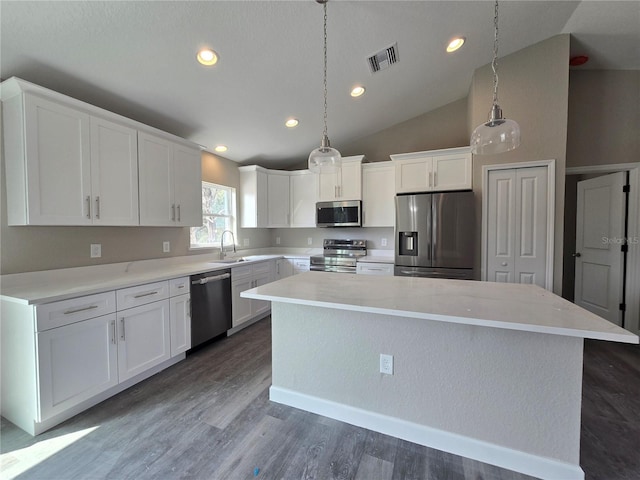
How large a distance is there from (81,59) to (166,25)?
69 centimetres

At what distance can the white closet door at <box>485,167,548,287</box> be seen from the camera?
9.53 ft

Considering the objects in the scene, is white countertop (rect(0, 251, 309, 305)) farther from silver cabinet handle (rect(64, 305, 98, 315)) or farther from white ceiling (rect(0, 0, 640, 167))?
white ceiling (rect(0, 0, 640, 167))

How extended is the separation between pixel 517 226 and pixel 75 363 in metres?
4.19

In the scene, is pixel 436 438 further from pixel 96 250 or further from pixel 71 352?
pixel 96 250

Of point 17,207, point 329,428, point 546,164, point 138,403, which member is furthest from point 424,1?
point 138,403

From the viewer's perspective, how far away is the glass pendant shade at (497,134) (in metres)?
1.50

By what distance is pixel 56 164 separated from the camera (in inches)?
74.3

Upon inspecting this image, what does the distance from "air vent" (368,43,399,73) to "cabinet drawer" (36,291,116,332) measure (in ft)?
9.98

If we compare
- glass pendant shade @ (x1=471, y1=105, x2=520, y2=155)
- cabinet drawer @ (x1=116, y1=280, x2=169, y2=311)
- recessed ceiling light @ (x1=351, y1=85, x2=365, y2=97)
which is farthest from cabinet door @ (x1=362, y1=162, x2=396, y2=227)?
cabinet drawer @ (x1=116, y1=280, x2=169, y2=311)

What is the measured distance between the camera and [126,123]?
232 centimetres

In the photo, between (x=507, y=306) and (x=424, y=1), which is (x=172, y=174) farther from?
(x=507, y=306)

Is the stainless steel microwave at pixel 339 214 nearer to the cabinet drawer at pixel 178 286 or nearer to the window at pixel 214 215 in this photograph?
the window at pixel 214 215

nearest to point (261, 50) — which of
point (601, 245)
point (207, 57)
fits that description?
point (207, 57)

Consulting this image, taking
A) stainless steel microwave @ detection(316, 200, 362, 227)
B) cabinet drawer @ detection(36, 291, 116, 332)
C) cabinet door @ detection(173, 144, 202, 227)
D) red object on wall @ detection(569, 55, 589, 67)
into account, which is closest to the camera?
cabinet drawer @ detection(36, 291, 116, 332)
